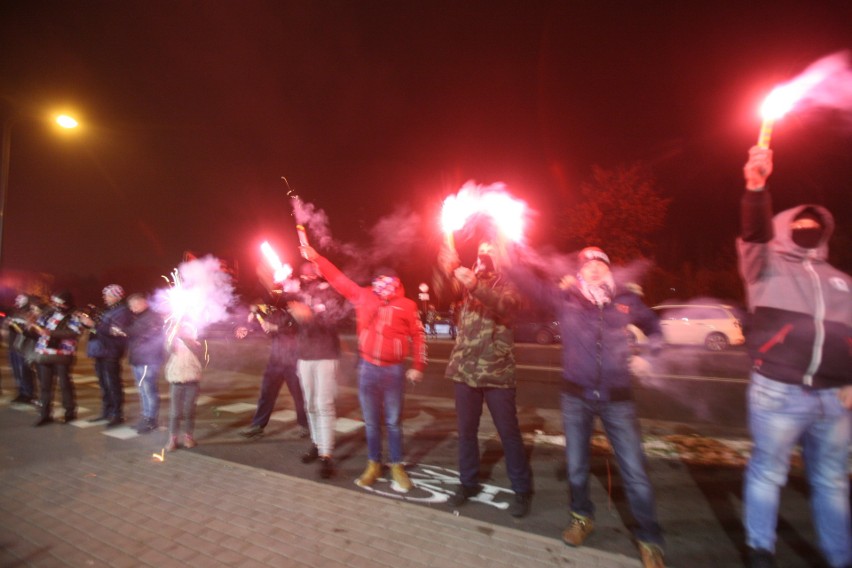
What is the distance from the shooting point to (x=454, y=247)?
438cm

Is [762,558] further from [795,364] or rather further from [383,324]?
[383,324]

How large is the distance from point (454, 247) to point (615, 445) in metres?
2.07

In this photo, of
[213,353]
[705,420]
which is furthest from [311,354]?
[213,353]

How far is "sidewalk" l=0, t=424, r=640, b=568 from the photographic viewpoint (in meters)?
3.30

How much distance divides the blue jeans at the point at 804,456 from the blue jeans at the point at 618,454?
1.92ft

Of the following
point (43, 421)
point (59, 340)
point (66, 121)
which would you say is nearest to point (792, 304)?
point (59, 340)

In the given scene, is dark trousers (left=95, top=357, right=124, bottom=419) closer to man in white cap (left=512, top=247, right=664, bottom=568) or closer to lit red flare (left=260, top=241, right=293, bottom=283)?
lit red flare (left=260, top=241, right=293, bottom=283)

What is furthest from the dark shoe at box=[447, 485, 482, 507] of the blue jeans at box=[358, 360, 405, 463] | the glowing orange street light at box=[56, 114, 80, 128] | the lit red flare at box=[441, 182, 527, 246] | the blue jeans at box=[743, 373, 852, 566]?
Answer: the glowing orange street light at box=[56, 114, 80, 128]

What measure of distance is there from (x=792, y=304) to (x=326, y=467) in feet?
13.8

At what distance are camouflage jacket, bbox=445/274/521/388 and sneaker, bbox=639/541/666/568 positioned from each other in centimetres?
143

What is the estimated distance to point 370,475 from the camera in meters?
4.70

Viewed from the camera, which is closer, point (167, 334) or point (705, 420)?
point (167, 334)

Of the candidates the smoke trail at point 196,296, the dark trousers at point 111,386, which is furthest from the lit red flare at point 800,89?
the dark trousers at point 111,386

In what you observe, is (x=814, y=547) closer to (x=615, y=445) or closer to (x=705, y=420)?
(x=615, y=445)
